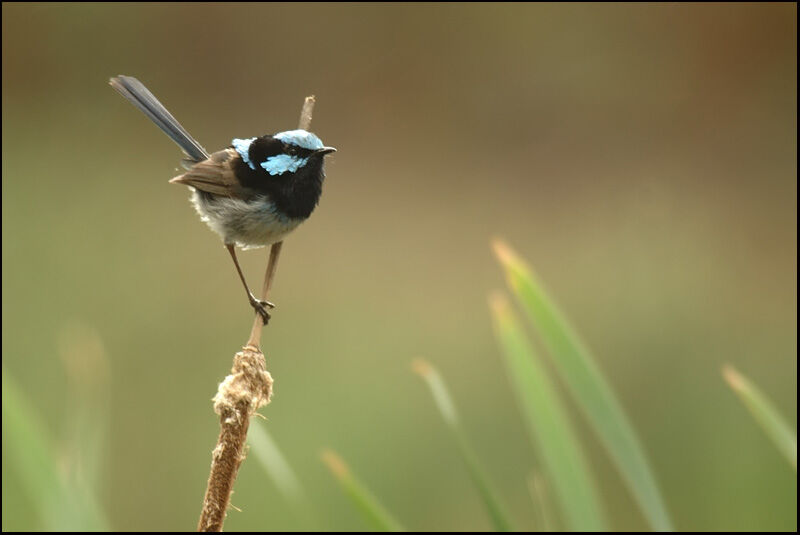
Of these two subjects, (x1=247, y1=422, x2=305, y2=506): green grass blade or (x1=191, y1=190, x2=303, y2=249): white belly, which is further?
(x1=191, y1=190, x2=303, y2=249): white belly

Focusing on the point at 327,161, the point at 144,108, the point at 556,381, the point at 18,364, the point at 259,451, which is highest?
the point at 144,108

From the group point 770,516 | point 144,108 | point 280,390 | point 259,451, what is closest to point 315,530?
point 259,451

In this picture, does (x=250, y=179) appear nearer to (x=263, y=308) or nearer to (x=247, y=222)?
(x=247, y=222)

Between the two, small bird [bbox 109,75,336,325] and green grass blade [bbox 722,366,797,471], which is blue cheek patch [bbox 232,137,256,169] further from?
green grass blade [bbox 722,366,797,471]

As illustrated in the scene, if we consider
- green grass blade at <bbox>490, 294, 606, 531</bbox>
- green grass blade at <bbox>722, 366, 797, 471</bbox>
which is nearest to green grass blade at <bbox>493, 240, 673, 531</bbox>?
green grass blade at <bbox>490, 294, 606, 531</bbox>

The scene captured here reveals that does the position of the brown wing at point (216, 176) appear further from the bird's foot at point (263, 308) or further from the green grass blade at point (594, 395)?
the green grass blade at point (594, 395)

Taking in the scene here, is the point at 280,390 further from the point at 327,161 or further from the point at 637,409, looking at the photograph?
the point at 327,161

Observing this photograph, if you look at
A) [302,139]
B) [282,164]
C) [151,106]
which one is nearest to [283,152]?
[282,164]
